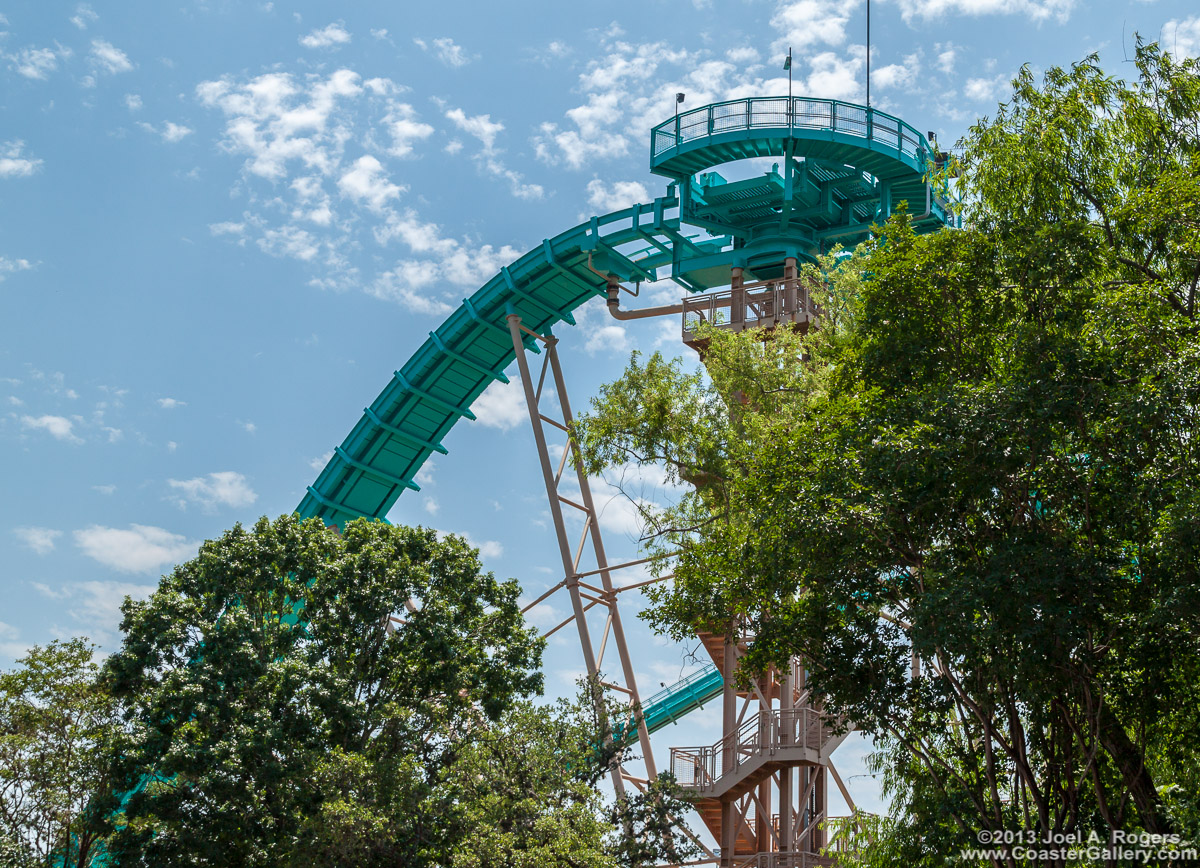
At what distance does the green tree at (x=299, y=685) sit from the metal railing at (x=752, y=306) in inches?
274

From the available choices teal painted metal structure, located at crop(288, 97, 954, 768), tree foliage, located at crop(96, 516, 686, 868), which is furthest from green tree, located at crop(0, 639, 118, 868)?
teal painted metal structure, located at crop(288, 97, 954, 768)

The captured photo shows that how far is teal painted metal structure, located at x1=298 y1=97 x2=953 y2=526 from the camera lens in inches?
909

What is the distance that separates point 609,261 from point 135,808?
14.1m

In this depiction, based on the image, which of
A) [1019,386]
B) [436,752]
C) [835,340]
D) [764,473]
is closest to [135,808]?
[436,752]

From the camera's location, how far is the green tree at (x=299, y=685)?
17.5 meters

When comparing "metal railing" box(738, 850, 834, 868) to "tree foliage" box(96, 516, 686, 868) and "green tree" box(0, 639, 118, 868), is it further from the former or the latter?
"green tree" box(0, 639, 118, 868)

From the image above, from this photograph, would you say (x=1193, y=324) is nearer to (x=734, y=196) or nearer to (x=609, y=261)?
(x=734, y=196)

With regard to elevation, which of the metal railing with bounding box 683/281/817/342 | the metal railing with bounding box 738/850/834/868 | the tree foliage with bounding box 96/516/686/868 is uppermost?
the metal railing with bounding box 683/281/817/342

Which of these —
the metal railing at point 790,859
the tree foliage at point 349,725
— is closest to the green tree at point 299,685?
the tree foliage at point 349,725

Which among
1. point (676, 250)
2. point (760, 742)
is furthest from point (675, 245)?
point (760, 742)

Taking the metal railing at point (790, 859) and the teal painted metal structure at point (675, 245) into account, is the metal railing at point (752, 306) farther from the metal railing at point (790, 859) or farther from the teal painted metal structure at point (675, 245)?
the metal railing at point (790, 859)

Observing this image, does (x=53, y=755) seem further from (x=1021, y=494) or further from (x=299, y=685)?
(x=1021, y=494)

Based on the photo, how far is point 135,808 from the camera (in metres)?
18.1

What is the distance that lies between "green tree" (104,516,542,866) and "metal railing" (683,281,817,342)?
696 centimetres
